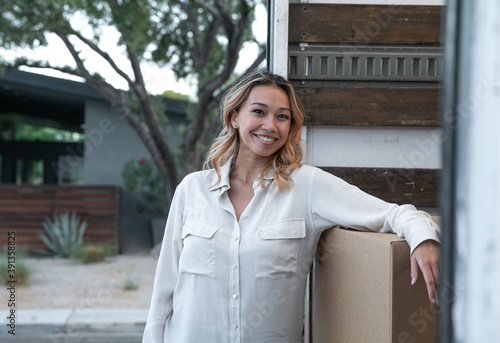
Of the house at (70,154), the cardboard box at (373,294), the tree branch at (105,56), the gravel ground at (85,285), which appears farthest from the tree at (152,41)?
the cardboard box at (373,294)

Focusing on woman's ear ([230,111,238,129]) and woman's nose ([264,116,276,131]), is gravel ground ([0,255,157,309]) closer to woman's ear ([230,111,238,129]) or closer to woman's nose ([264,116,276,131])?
woman's ear ([230,111,238,129])

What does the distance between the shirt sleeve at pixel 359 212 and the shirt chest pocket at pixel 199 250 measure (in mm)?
324

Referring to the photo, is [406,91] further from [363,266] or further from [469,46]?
Result: [469,46]

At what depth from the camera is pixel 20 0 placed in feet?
23.0

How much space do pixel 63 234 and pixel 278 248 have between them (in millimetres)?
8293

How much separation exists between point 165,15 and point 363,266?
25.5ft

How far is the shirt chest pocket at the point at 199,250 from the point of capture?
168 cm

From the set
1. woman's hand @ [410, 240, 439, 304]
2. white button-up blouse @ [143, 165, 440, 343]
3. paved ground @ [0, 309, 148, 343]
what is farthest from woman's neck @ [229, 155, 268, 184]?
paved ground @ [0, 309, 148, 343]

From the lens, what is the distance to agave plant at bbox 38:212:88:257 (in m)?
9.15

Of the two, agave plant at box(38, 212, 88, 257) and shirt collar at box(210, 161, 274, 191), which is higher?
shirt collar at box(210, 161, 274, 191)

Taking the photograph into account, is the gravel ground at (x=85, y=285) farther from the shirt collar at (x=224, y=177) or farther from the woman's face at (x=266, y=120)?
the woman's face at (x=266, y=120)

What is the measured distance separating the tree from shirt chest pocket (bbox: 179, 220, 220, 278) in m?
5.21

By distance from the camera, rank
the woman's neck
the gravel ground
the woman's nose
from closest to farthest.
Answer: the woman's nose, the woman's neck, the gravel ground

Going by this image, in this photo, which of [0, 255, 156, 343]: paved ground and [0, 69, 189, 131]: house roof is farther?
[0, 69, 189, 131]: house roof
